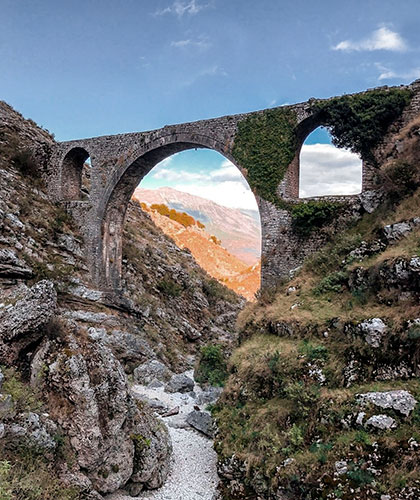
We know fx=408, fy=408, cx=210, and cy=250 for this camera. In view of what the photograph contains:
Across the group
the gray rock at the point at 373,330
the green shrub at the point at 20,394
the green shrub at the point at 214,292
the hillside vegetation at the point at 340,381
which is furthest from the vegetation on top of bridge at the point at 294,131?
the green shrub at the point at 214,292

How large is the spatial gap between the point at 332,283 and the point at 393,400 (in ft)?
13.4

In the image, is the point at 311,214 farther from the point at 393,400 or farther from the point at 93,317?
the point at 93,317

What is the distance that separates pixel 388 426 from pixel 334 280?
4.49m

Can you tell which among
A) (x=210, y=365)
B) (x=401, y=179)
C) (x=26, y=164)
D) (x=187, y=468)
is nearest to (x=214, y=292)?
(x=210, y=365)

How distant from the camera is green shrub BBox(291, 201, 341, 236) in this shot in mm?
13688

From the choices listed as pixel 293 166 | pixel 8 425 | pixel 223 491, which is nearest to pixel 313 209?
pixel 293 166

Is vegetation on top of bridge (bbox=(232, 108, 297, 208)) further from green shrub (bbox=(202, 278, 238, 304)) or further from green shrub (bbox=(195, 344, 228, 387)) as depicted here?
green shrub (bbox=(202, 278, 238, 304))

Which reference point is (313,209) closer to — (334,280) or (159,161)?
(334,280)

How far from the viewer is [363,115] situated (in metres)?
13.3

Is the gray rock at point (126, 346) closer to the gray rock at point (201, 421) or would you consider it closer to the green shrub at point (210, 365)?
the green shrub at point (210, 365)

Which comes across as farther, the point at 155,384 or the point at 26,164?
the point at 26,164

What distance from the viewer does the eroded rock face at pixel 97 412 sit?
7256mm

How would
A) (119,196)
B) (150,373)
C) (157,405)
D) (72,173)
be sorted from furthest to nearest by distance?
(72,173)
(119,196)
(150,373)
(157,405)

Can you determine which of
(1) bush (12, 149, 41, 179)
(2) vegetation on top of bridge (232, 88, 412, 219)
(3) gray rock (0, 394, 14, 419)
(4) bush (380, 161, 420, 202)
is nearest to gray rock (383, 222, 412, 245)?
(4) bush (380, 161, 420, 202)
